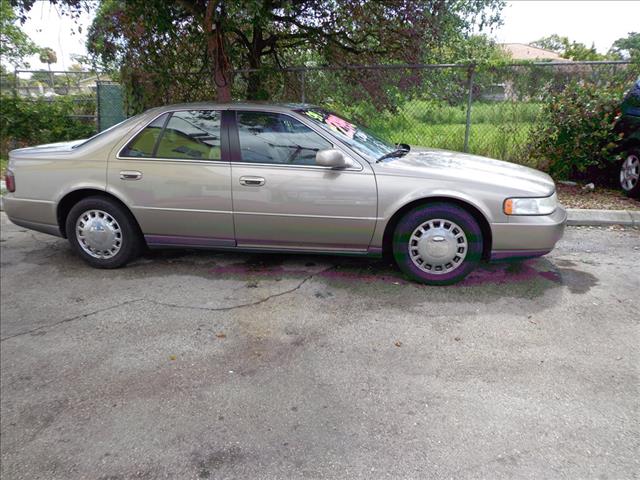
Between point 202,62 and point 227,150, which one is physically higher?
point 202,62

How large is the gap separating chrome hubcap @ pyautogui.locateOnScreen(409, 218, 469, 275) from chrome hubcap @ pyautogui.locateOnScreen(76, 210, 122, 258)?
9.01 feet

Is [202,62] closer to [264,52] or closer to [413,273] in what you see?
[264,52]

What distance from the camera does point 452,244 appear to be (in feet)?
13.4

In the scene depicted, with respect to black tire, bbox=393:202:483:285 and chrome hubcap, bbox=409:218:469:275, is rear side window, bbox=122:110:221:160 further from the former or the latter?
chrome hubcap, bbox=409:218:469:275

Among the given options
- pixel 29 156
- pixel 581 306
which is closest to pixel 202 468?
pixel 581 306

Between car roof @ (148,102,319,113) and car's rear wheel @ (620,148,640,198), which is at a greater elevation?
car roof @ (148,102,319,113)

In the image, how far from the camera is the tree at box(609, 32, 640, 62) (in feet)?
23.9

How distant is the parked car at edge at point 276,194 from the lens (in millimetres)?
4047

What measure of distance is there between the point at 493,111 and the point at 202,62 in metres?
4.94

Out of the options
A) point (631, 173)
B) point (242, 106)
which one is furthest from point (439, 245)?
Result: point (631, 173)

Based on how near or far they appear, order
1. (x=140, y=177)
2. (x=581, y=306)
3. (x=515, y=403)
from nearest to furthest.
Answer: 1. (x=515, y=403)
2. (x=581, y=306)
3. (x=140, y=177)

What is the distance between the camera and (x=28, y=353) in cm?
330

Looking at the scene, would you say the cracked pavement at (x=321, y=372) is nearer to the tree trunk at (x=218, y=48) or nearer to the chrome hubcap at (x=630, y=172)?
the chrome hubcap at (x=630, y=172)

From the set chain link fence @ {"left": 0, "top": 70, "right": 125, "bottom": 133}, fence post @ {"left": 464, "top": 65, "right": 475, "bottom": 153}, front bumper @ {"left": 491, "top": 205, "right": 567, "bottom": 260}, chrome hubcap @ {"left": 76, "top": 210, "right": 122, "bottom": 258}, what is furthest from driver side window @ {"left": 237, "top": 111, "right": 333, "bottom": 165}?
chain link fence @ {"left": 0, "top": 70, "right": 125, "bottom": 133}
